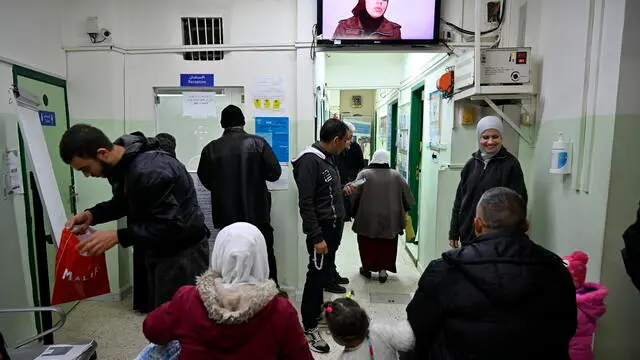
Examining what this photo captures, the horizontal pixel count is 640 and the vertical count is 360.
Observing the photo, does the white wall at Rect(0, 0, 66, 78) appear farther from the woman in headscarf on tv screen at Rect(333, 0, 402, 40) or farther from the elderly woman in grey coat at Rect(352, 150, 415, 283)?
the elderly woman in grey coat at Rect(352, 150, 415, 283)

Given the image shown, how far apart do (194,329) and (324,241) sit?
1376 millimetres

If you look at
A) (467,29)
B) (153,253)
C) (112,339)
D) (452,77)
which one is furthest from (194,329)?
(467,29)

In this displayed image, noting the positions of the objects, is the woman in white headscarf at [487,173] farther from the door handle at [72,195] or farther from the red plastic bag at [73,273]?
the door handle at [72,195]

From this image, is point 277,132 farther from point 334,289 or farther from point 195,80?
point 334,289

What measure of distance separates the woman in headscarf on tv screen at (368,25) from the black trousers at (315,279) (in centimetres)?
147

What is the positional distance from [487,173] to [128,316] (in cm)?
290

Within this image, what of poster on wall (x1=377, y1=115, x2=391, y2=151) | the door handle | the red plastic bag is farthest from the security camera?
poster on wall (x1=377, y1=115, x2=391, y2=151)

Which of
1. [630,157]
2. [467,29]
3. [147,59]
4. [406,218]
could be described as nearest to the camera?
[630,157]

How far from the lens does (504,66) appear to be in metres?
2.47

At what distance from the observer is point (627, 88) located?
5.83ft

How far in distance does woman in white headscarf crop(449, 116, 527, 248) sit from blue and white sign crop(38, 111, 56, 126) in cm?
307

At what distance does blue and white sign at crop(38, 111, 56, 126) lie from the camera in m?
2.67

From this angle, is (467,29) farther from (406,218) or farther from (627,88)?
(406,218)

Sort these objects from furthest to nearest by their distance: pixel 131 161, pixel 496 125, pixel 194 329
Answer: pixel 496 125 → pixel 131 161 → pixel 194 329
